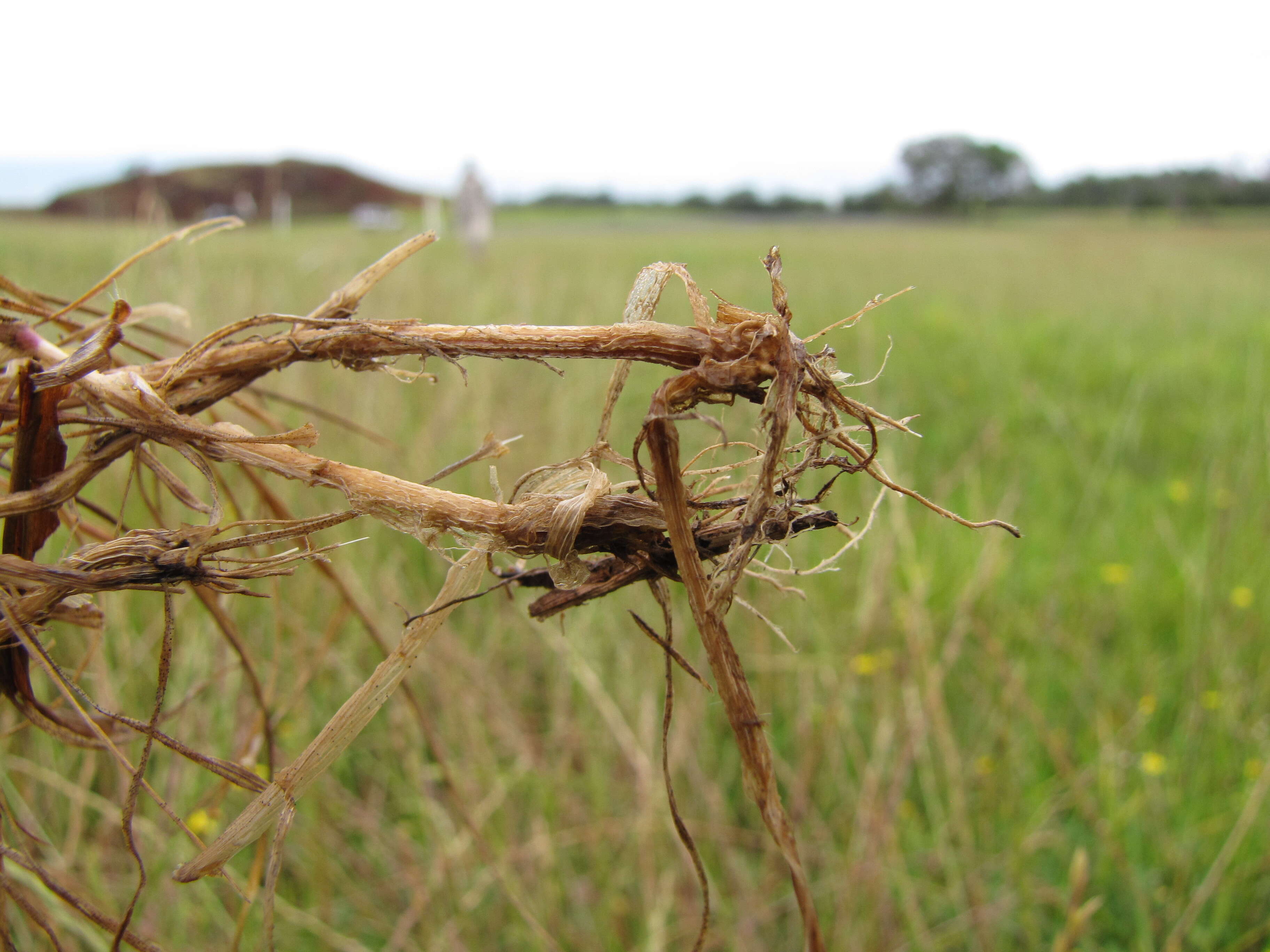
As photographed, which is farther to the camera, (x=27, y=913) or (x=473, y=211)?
(x=473, y=211)

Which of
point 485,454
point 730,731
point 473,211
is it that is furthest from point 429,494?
point 473,211

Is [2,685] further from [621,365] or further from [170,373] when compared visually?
[621,365]

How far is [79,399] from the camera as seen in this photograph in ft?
1.26

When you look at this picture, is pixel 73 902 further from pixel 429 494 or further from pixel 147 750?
pixel 429 494

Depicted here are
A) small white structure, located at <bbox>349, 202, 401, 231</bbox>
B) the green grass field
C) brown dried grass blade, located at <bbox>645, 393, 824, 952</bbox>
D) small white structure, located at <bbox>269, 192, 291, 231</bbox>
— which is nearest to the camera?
brown dried grass blade, located at <bbox>645, 393, 824, 952</bbox>

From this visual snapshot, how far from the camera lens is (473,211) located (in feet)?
39.8

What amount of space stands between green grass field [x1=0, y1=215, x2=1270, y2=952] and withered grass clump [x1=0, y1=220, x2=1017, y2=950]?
0.16 meters

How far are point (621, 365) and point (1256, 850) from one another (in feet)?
4.82

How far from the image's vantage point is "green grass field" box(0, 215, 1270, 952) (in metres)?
1.17

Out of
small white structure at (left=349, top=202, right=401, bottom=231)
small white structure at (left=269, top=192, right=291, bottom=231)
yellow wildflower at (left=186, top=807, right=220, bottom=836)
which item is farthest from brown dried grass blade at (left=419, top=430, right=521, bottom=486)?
small white structure at (left=349, top=202, right=401, bottom=231)

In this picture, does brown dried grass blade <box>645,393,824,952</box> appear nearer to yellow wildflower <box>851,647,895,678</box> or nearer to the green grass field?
the green grass field

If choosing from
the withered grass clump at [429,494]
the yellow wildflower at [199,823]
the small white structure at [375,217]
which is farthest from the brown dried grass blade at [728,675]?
the small white structure at [375,217]

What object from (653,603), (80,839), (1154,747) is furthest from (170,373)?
(1154,747)

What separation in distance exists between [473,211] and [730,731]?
11.7 metres
